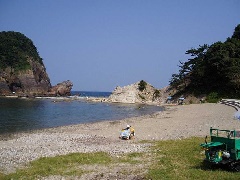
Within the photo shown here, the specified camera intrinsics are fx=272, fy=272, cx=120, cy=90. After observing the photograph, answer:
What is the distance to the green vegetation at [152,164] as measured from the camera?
13120 millimetres

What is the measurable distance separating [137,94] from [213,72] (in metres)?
33.4

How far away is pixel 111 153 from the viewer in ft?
61.4

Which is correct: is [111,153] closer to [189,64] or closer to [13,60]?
[189,64]

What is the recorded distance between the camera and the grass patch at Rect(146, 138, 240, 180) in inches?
502

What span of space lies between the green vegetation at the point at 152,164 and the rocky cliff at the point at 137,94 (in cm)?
8059

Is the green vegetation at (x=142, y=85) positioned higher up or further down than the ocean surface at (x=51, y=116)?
higher up

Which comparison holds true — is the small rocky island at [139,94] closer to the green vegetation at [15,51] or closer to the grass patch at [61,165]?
the green vegetation at [15,51]

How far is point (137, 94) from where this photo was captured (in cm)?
10219

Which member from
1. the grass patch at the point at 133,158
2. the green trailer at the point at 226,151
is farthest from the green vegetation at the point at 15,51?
the green trailer at the point at 226,151

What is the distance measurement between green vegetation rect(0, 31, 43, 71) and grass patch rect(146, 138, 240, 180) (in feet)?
Answer: 501

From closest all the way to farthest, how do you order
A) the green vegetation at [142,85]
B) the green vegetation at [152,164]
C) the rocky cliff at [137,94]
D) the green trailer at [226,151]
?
the green trailer at [226,151] → the green vegetation at [152,164] → the rocky cliff at [137,94] → the green vegetation at [142,85]

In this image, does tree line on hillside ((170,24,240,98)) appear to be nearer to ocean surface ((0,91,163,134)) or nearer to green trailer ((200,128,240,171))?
ocean surface ((0,91,163,134))

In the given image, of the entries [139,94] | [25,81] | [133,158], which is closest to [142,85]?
[139,94]

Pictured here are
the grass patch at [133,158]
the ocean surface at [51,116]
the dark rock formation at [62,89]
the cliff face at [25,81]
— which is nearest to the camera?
the grass patch at [133,158]
